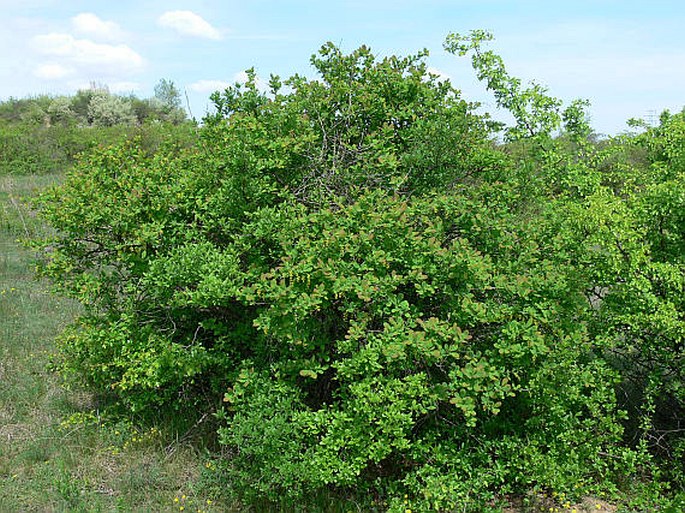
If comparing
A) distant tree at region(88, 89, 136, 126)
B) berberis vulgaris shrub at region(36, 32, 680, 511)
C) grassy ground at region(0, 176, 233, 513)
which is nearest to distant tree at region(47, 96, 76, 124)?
distant tree at region(88, 89, 136, 126)

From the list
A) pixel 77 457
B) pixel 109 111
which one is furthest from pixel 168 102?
pixel 77 457

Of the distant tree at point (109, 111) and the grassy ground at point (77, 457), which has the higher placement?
the distant tree at point (109, 111)

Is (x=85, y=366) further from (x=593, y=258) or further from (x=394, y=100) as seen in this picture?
(x=593, y=258)

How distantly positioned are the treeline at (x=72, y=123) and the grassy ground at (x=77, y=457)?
2146 millimetres

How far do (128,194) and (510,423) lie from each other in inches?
117

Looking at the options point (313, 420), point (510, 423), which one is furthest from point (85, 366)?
point (510, 423)

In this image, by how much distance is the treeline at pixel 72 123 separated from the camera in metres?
16.4

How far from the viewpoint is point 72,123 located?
63.5 ft

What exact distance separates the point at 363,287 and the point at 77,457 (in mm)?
2575

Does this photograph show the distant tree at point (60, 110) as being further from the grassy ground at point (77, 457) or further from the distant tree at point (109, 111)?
the grassy ground at point (77, 457)

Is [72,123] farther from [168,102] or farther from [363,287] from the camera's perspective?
[363,287]

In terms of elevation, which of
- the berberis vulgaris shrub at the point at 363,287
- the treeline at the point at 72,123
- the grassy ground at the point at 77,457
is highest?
the treeline at the point at 72,123

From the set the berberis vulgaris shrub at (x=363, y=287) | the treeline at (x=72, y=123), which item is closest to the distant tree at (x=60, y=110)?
the treeline at (x=72, y=123)

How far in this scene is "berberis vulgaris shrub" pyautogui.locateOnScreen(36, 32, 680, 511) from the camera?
3.49m
